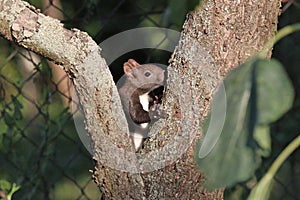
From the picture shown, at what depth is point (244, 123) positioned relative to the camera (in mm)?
1117

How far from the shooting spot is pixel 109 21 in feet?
8.79

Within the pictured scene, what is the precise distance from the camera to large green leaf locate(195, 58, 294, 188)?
1042mm

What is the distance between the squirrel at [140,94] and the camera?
202cm

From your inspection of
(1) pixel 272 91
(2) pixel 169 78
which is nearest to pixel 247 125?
(1) pixel 272 91

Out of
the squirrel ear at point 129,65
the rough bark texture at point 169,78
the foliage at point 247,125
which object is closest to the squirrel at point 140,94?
the squirrel ear at point 129,65

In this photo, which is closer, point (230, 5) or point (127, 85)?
point (230, 5)

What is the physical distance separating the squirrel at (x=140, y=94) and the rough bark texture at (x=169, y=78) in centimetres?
39

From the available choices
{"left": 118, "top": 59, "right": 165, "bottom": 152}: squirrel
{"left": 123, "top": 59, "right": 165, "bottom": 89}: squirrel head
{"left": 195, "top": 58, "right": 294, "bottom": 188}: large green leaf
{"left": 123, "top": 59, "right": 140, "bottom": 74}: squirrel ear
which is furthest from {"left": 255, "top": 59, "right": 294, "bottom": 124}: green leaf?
{"left": 123, "top": 59, "right": 140, "bottom": 74}: squirrel ear

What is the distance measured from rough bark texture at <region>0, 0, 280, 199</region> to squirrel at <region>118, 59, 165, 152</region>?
0.39 metres

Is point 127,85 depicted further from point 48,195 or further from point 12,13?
point 12,13

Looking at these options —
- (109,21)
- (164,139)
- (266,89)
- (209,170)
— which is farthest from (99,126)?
(109,21)

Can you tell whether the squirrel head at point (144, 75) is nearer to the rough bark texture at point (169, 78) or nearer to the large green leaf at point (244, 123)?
the rough bark texture at point (169, 78)

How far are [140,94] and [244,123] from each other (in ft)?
3.53

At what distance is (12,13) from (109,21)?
1245mm
